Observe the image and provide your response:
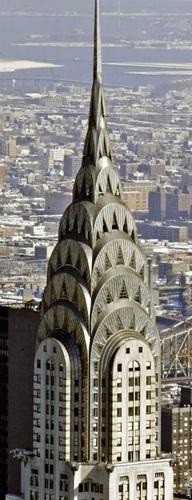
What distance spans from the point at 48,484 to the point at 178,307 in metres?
30.9

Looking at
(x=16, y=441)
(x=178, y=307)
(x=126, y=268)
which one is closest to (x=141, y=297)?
(x=126, y=268)

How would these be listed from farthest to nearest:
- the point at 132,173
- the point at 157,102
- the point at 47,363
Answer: the point at 157,102
the point at 132,173
the point at 47,363

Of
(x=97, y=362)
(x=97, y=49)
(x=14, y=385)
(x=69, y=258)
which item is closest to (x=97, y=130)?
(x=97, y=49)

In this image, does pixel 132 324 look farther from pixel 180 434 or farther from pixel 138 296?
pixel 180 434

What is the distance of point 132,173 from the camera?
66812 millimetres

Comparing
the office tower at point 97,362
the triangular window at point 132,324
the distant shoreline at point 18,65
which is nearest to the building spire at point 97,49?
the office tower at point 97,362

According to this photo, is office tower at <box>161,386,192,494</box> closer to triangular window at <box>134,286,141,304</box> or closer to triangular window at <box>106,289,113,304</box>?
triangular window at <box>134,286,141,304</box>

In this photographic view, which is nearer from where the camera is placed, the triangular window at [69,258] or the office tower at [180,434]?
the triangular window at [69,258]

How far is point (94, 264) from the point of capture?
59.6 feet

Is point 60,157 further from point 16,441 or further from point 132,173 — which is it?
point 16,441

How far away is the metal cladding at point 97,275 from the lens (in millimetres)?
18141

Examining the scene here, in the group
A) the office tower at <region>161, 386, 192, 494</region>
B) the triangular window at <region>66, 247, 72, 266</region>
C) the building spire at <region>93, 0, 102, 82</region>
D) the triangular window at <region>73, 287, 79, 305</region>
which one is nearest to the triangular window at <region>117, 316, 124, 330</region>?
the triangular window at <region>73, 287, 79, 305</region>

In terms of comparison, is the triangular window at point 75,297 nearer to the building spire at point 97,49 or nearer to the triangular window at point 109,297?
the triangular window at point 109,297

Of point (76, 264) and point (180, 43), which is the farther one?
point (180, 43)
